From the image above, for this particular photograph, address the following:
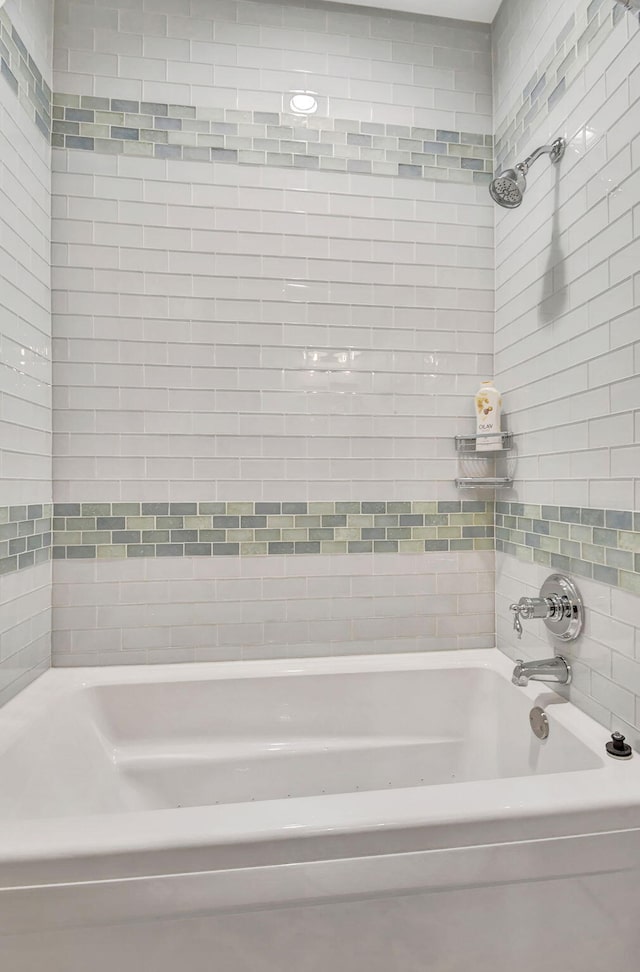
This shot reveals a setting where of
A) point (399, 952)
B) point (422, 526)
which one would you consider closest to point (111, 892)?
point (399, 952)

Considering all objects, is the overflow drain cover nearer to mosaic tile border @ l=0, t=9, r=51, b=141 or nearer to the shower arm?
the shower arm

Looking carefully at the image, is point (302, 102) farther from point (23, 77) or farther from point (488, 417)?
point (488, 417)

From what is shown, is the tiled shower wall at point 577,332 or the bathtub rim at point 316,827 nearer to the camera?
the bathtub rim at point 316,827

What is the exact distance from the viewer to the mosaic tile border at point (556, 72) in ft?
4.42

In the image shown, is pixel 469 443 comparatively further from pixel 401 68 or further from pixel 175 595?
pixel 401 68

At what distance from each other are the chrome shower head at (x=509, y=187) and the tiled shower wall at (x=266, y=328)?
0.36 meters

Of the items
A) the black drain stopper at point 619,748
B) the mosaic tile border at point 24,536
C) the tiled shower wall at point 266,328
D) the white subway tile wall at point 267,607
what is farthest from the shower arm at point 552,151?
the mosaic tile border at point 24,536

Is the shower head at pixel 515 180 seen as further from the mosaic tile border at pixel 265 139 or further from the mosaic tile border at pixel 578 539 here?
the mosaic tile border at pixel 578 539

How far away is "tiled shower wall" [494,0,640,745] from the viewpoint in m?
1.24

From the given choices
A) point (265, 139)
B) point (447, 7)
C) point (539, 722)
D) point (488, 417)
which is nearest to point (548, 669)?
point (539, 722)

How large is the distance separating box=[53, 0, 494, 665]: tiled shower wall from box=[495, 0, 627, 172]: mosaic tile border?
13cm

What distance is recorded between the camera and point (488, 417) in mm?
1776

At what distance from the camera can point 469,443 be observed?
1.90m

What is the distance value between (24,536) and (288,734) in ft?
3.27
